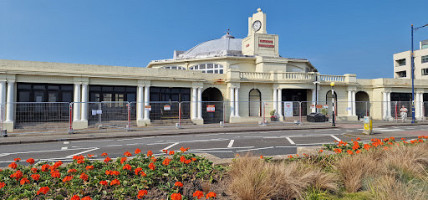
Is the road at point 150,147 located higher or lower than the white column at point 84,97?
lower

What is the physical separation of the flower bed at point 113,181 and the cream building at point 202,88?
12.9 metres

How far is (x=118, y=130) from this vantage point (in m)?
17.3

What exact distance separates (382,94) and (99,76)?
30887mm

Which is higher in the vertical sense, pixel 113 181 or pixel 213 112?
pixel 213 112

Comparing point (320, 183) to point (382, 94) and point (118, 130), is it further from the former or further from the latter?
point (382, 94)

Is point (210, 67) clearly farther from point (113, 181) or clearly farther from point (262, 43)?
point (113, 181)

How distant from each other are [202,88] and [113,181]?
22370 millimetres

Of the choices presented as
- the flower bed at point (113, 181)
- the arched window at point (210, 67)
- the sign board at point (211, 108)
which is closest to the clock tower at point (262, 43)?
the arched window at point (210, 67)

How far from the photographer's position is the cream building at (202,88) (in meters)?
19.6

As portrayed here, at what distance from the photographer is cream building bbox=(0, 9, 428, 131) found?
19.6 metres

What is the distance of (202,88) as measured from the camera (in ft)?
84.4

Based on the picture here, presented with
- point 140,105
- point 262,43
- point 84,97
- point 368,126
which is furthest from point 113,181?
point 262,43

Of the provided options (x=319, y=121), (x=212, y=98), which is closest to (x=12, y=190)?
(x=319, y=121)

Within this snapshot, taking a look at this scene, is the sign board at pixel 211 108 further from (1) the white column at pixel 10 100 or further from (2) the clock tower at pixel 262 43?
(1) the white column at pixel 10 100
